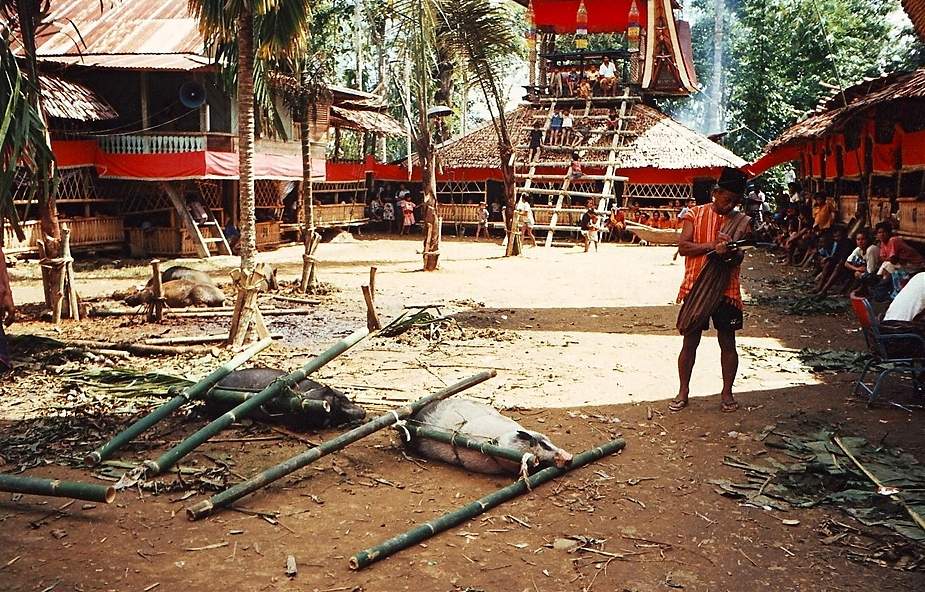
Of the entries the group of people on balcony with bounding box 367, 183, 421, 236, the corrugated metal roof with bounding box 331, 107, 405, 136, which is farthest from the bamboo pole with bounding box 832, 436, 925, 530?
the group of people on balcony with bounding box 367, 183, 421, 236

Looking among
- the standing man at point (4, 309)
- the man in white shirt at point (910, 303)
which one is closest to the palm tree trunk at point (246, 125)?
the standing man at point (4, 309)

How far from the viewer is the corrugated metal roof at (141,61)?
16859 millimetres

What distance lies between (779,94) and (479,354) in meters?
25.1

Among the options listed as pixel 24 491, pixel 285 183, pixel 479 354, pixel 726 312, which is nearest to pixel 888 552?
pixel 726 312

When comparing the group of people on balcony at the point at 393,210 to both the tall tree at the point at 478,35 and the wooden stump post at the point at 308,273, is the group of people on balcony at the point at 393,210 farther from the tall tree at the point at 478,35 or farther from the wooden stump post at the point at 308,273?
the wooden stump post at the point at 308,273

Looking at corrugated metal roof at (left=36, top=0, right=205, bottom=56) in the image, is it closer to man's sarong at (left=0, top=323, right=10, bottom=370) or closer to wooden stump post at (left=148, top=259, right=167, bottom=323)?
wooden stump post at (left=148, top=259, right=167, bottom=323)

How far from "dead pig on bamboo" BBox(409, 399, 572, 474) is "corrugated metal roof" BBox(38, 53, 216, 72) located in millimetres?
13513

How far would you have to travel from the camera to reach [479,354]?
8406mm

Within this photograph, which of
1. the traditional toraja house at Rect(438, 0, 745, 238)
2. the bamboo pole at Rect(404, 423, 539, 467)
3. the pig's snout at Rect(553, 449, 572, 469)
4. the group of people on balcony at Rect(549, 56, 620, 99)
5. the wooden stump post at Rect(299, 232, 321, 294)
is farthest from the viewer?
the group of people on balcony at Rect(549, 56, 620, 99)

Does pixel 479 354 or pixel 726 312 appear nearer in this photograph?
pixel 726 312

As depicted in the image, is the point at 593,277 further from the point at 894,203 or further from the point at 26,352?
the point at 26,352

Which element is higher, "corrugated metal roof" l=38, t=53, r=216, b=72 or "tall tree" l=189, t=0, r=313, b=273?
"corrugated metal roof" l=38, t=53, r=216, b=72

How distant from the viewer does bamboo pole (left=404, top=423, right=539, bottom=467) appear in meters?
4.70

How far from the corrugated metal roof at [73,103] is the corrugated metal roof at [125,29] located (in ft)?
2.58
